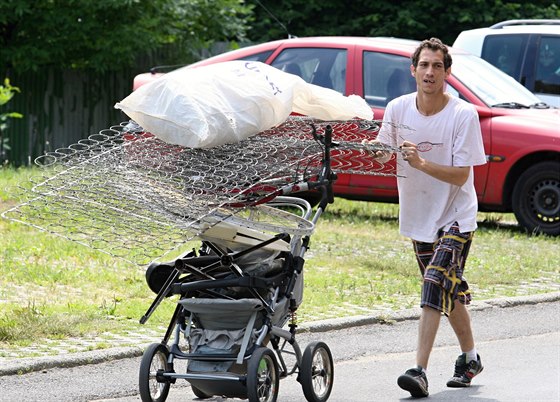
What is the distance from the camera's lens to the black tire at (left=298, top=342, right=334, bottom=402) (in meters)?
6.74

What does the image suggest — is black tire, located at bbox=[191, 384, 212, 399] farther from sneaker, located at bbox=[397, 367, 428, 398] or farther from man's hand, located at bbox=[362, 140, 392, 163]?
man's hand, located at bbox=[362, 140, 392, 163]

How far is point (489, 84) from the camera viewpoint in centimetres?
1387

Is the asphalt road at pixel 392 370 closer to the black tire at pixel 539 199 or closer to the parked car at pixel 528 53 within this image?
the black tire at pixel 539 199

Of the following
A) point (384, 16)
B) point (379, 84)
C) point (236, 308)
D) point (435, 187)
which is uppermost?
point (435, 187)

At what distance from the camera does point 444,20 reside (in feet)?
84.5

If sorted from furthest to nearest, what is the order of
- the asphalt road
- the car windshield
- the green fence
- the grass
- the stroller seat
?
the green fence, the car windshield, the grass, the asphalt road, the stroller seat

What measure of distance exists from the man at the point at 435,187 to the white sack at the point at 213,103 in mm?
733

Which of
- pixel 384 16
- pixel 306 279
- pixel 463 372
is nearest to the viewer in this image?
pixel 463 372

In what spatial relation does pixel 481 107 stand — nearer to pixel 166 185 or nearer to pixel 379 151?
pixel 379 151

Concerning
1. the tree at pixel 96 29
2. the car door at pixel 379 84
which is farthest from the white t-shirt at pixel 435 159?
the tree at pixel 96 29

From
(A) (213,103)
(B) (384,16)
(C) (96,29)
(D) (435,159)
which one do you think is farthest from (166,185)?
(B) (384,16)

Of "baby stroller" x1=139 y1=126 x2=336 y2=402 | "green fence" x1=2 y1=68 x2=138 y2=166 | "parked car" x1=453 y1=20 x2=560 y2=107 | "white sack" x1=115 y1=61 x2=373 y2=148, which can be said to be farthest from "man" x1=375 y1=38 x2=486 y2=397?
"green fence" x1=2 y1=68 x2=138 y2=166

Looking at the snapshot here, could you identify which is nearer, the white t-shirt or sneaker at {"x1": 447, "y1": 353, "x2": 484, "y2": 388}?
the white t-shirt

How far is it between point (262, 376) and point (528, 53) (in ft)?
33.1
